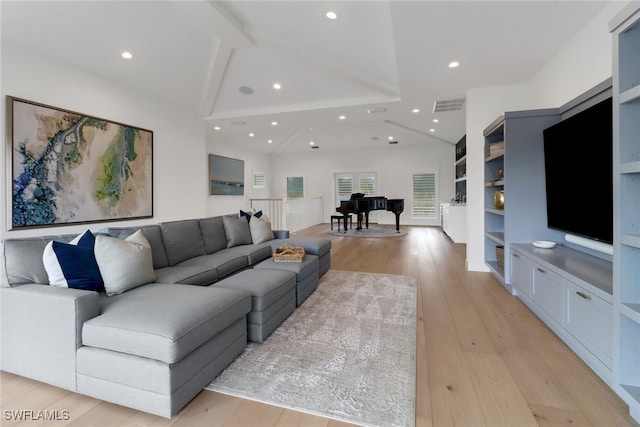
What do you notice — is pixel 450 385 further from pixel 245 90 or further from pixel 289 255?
pixel 245 90

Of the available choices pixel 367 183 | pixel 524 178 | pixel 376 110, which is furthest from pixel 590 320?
pixel 367 183

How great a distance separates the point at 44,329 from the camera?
5.25 ft

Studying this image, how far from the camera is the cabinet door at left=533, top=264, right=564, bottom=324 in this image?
83.9 inches

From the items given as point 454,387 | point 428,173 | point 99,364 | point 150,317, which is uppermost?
point 428,173

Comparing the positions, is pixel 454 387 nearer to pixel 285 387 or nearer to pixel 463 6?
pixel 285 387

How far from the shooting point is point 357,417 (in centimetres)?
141

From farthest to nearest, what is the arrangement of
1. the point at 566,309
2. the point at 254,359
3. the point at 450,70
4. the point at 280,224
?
the point at 280,224, the point at 450,70, the point at 566,309, the point at 254,359

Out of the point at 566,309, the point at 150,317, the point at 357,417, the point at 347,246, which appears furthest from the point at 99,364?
the point at 347,246

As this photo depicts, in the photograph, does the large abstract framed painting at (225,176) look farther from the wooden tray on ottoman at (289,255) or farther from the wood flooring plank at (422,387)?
Answer: the wood flooring plank at (422,387)

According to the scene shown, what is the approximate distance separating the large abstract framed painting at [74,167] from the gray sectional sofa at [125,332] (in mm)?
1810

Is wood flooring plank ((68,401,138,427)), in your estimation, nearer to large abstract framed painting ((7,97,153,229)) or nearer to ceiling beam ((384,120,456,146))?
large abstract framed painting ((7,97,153,229))

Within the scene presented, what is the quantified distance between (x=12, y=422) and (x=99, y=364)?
43cm

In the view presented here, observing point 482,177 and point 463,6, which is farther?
point 482,177

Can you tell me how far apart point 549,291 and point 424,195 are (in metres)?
8.00
